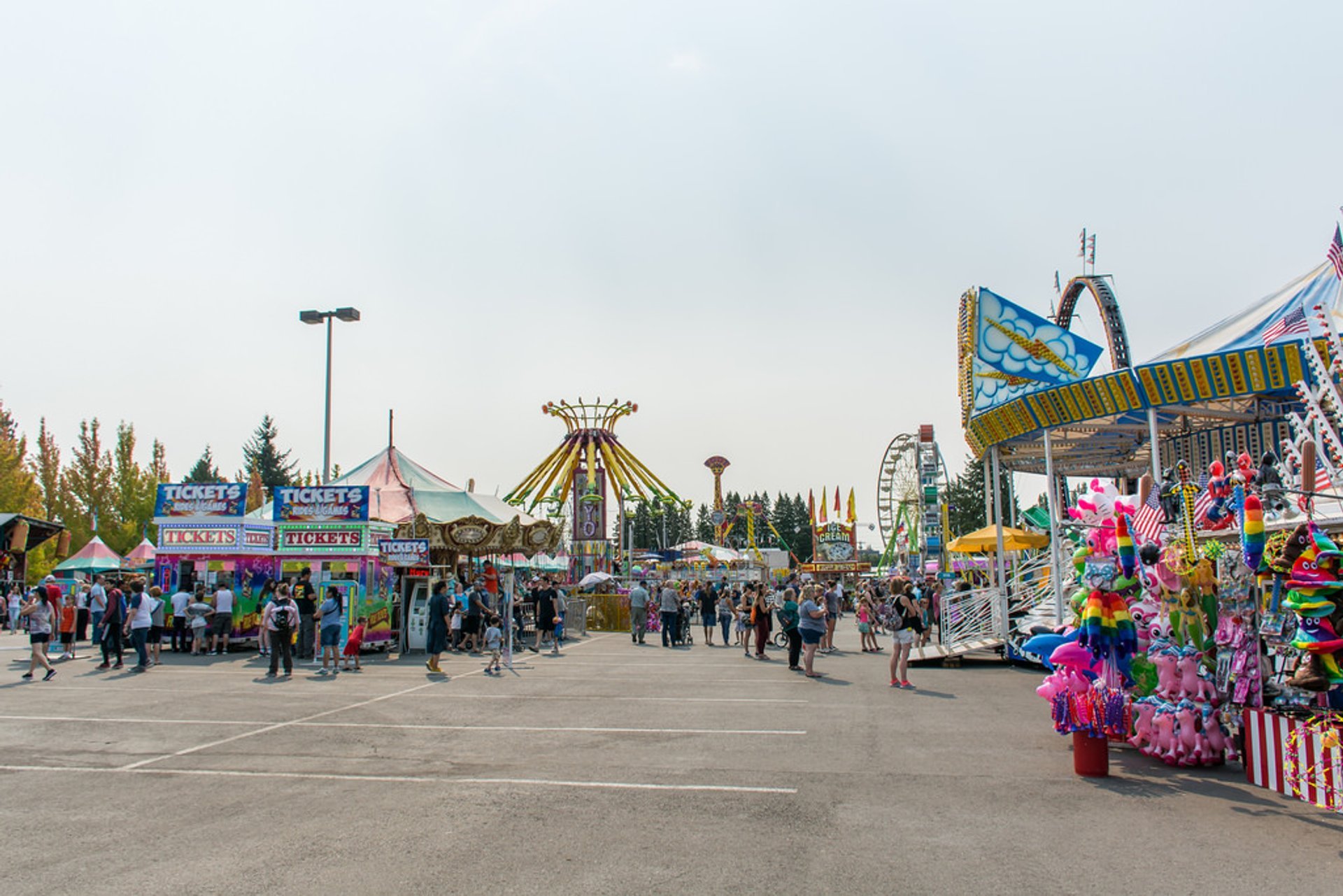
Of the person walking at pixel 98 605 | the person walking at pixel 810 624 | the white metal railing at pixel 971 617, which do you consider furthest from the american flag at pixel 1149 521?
the person walking at pixel 98 605

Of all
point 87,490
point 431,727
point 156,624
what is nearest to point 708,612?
point 156,624

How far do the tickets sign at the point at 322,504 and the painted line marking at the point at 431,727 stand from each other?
8.67 metres

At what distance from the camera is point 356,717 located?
34.7ft

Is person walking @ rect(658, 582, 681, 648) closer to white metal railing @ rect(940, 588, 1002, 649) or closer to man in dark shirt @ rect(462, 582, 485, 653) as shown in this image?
man in dark shirt @ rect(462, 582, 485, 653)

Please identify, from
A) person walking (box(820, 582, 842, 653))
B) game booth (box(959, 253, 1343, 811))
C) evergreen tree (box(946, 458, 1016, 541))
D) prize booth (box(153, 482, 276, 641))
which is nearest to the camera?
game booth (box(959, 253, 1343, 811))

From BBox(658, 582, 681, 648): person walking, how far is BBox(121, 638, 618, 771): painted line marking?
25.3ft

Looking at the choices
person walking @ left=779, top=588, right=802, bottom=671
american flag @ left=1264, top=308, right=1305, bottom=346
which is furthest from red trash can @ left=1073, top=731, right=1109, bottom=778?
american flag @ left=1264, top=308, right=1305, bottom=346

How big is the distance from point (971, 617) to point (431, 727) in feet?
37.1

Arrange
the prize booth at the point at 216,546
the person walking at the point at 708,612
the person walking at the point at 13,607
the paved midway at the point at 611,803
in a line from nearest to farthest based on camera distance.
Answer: the paved midway at the point at 611,803 → the prize booth at the point at 216,546 → the person walking at the point at 708,612 → the person walking at the point at 13,607

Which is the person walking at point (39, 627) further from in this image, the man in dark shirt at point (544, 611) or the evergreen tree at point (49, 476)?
the evergreen tree at point (49, 476)

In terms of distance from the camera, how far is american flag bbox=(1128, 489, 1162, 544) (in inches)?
387

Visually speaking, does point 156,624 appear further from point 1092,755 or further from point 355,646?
point 1092,755

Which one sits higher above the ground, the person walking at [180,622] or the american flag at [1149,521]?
the american flag at [1149,521]

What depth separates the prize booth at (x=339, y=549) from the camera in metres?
18.9
